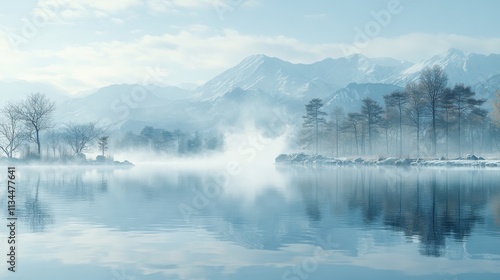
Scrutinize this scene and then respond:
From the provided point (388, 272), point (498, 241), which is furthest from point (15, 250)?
point (498, 241)

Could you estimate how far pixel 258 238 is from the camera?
1619 centimetres

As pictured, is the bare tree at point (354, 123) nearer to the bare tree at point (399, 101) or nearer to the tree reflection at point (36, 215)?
the bare tree at point (399, 101)

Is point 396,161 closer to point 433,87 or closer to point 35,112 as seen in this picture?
point 433,87

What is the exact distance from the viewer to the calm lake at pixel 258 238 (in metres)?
12.2

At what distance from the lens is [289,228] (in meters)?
18.0

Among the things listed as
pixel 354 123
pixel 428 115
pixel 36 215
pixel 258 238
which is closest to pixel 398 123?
pixel 428 115

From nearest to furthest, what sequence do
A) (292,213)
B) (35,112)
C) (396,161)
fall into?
1. (292,213)
2. (396,161)
3. (35,112)

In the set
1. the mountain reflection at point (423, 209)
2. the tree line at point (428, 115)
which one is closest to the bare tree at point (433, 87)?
the tree line at point (428, 115)

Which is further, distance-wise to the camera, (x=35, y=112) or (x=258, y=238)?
(x=35, y=112)

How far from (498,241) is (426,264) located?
4114 mm

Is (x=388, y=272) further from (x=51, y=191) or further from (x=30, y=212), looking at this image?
(x=51, y=191)

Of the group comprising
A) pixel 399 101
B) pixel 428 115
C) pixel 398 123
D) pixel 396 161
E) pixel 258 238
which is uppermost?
pixel 399 101

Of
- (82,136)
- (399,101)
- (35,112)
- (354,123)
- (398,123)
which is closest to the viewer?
(35,112)

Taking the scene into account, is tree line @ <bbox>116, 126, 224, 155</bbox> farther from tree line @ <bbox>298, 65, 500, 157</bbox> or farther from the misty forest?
tree line @ <bbox>298, 65, 500, 157</bbox>
